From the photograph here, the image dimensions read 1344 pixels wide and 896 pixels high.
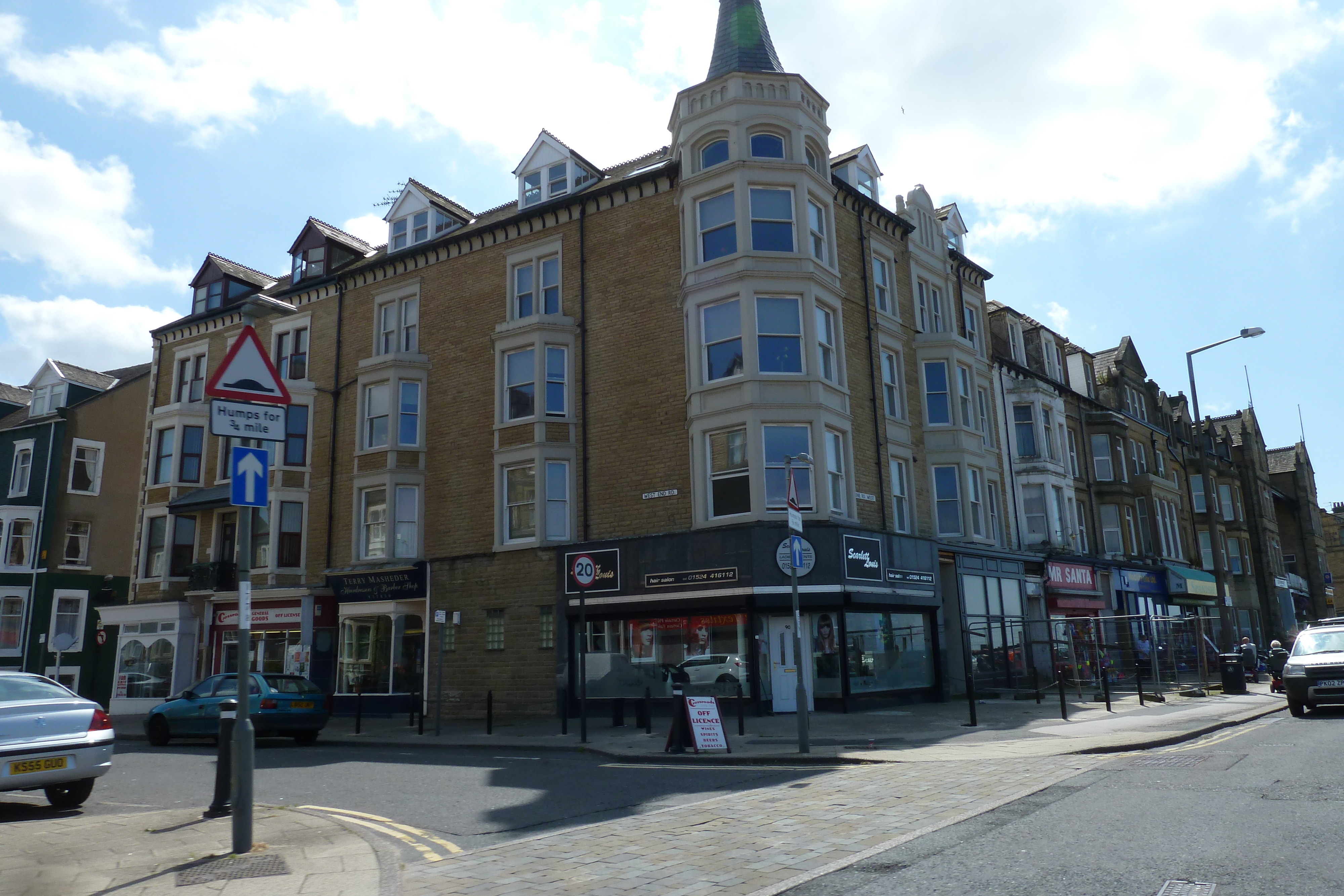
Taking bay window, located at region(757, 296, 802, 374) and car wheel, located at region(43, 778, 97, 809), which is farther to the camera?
bay window, located at region(757, 296, 802, 374)

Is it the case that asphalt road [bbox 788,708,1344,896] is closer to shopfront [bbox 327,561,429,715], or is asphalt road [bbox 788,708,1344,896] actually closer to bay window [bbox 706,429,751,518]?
bay window [bbox 706,429,751,518]

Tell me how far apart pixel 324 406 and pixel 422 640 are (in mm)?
8437

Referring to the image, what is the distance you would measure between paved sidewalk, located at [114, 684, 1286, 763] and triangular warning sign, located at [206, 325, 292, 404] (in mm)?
8125

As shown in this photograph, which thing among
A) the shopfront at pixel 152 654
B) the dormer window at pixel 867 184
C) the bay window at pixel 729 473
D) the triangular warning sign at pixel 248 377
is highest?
the dormer window at pixel 867 184

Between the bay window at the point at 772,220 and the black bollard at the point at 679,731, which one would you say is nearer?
the black bollard at the point at 679,731

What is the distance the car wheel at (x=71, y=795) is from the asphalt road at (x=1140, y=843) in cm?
871

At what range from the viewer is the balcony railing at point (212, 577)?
30156mm

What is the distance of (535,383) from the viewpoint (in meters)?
25.1

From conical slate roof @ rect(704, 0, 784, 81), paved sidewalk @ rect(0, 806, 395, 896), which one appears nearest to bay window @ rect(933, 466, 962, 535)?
conical slate roof @ rect(704, 0, 784, 81)

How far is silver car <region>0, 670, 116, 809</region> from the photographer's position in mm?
9586

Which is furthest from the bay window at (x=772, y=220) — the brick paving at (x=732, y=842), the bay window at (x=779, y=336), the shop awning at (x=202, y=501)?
the shop awning at (x=202, y=501)

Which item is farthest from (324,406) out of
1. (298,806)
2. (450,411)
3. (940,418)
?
(298,806)

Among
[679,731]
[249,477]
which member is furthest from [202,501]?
[249,477]

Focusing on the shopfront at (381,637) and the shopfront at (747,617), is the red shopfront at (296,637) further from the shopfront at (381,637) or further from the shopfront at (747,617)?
the shopfront at (747,617)
